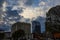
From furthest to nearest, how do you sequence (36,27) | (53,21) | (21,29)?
(36,27)
(53,21)
(21,29)

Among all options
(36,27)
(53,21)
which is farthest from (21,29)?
(53,21)

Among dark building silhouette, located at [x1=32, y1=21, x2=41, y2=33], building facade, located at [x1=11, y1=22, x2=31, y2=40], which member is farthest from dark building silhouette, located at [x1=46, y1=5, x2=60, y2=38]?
building facade, located at [x1=11, y1=22, x2=31, y2=40]

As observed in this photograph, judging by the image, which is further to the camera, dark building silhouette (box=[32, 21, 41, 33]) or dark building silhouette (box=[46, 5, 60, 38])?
dark building silhouette (box=[32, 21, 41, 33])

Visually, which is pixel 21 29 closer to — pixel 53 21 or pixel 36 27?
pixel 36 27

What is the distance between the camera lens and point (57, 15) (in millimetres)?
12438

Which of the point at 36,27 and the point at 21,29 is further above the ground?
the point at 36,27

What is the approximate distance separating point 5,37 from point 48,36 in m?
3.30

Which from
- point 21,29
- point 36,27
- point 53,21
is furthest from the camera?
point 36,27

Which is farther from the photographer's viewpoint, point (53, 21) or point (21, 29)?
point (53, 21)

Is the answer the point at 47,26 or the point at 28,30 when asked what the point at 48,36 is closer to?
the point at 47,26

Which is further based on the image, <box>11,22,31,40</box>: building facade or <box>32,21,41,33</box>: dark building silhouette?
<box>32,21,41,33</box>: dark building silhouette

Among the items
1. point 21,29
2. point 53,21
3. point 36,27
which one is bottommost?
point 21,29

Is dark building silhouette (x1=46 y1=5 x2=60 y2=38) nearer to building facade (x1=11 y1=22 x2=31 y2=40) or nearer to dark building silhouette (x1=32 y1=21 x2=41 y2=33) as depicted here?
dark building silhouette (x1=32 y1=21 x2=41 y2=33)

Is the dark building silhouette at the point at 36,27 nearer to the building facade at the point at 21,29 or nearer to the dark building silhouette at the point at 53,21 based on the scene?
the building facade at the point at 21,29
